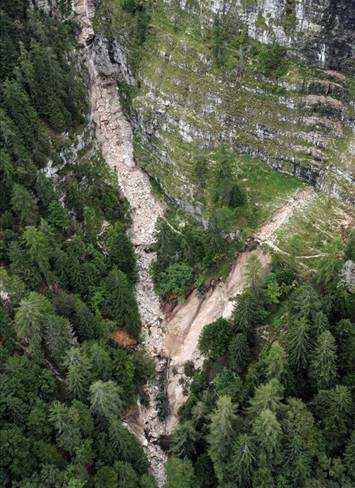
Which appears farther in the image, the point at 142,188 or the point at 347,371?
the point at 142,188

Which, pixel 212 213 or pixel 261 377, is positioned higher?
pixel 212 213

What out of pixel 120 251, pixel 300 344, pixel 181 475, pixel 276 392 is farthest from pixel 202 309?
pixel 181 475

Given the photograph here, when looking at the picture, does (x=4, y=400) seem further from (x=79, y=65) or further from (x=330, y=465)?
(x=79, y=65)

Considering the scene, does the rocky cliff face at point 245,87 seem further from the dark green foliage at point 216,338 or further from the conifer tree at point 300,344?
the conifer tree at point 300,344

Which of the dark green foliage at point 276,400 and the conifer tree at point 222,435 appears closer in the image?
the dark green foliage at point 276,400

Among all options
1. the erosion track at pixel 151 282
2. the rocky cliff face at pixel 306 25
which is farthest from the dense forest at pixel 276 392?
the rocky cliff face at pixel 306 25

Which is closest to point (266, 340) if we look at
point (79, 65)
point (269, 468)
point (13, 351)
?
point (269, 468)
